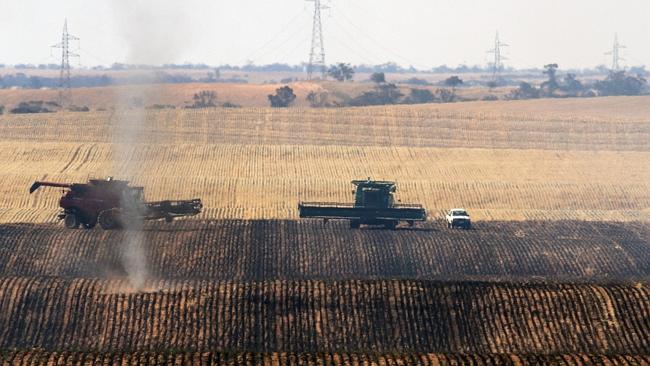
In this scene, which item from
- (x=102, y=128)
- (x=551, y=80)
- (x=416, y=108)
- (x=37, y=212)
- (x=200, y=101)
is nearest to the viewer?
(x=37, y=212)

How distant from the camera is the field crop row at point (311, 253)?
49250 mm

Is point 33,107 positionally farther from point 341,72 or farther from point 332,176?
point 341,72

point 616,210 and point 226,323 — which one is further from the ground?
point 226,323

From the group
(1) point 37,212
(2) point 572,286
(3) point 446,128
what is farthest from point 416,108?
(2) point 572,286

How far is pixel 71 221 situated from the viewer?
188 ft

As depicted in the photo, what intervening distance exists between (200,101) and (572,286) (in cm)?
9544

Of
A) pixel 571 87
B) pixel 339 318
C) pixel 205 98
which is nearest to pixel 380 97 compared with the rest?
pixel 205 98

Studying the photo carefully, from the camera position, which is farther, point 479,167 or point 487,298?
point 479,167

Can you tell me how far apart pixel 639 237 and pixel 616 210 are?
49.5 ft

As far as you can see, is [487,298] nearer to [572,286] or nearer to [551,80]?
[572,286]

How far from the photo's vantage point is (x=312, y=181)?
7706 centimetres

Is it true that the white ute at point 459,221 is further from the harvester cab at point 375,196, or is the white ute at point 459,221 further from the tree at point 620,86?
the tree at point 620,86

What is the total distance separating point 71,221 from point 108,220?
8.56ft

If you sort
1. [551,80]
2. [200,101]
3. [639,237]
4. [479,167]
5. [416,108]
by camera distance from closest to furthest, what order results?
[639,237]
[479,167]
[416,108]
[200,101]
[551,80]
